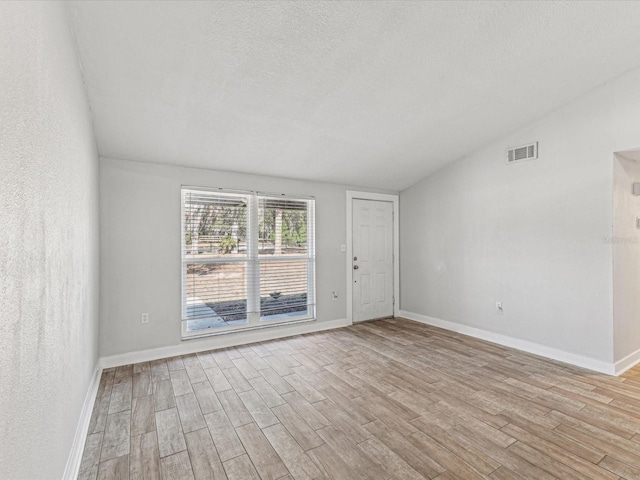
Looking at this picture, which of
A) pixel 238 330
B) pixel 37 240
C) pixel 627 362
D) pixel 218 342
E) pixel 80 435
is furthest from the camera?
pixel 238 330

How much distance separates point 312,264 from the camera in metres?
4.76

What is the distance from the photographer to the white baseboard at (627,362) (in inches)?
127

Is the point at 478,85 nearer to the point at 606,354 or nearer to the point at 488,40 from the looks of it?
the point at 488,40

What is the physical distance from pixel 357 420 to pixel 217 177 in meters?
3.10

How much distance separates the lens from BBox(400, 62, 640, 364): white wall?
326 cm

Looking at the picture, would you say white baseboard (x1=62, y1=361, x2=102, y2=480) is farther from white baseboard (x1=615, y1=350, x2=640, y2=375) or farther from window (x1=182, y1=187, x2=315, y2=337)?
white baseboard (x1=615, y1=350, x2=640, y2=375)

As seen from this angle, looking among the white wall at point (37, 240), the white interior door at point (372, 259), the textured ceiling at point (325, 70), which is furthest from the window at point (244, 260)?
the white wall at point (37, 240)

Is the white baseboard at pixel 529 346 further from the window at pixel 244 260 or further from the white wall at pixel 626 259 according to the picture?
the window at pixel 244 260

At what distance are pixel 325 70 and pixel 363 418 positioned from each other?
2.69 meters

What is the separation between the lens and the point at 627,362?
3371mm

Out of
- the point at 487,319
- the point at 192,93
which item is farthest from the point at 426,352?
the point at 192,93

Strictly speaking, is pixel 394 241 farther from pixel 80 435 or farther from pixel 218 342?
pixel 80 435

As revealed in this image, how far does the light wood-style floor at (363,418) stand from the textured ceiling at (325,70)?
7.88 feet

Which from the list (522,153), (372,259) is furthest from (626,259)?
(372,259)
